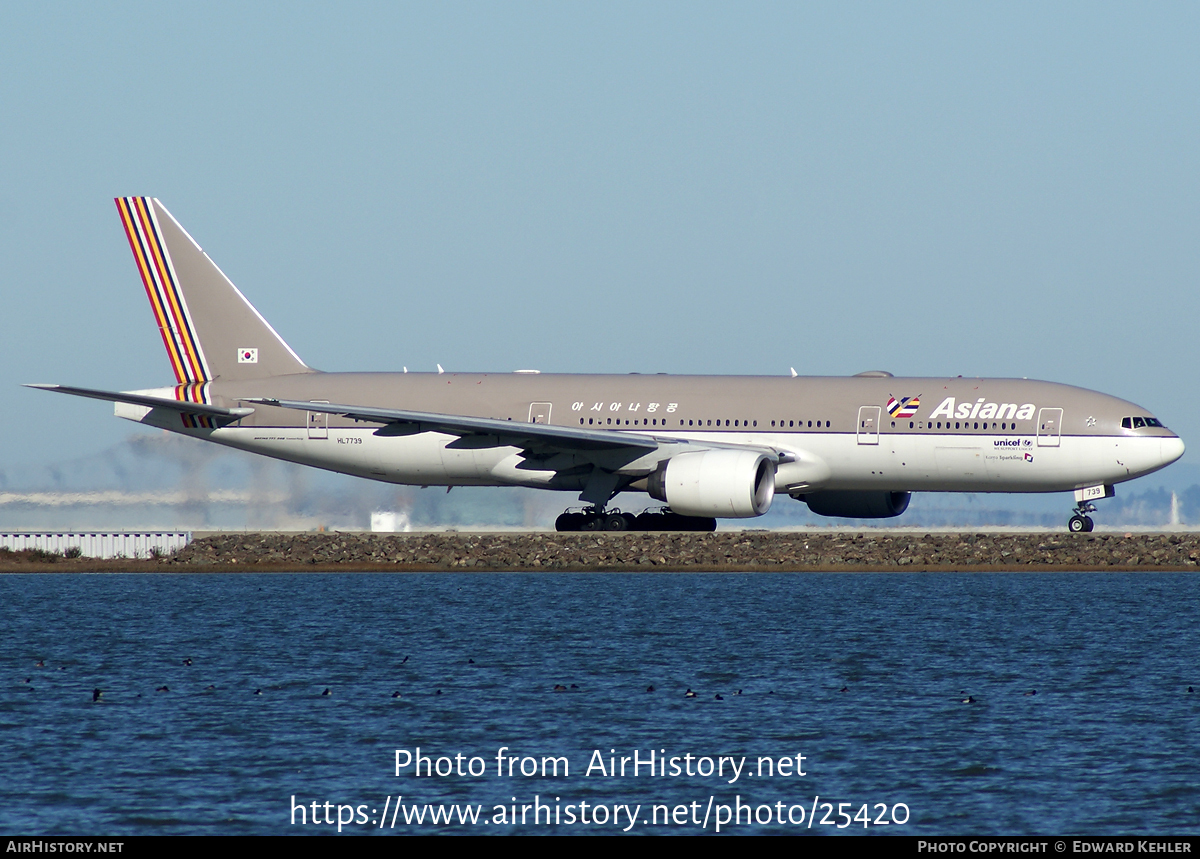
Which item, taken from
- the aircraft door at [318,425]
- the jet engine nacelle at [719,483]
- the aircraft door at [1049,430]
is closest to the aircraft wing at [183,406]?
the aircraft door at [318,425]

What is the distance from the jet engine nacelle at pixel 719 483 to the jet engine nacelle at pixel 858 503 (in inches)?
191

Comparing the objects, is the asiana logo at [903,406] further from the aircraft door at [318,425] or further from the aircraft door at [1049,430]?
the aircraft door at [318,425]

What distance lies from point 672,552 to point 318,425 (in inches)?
442

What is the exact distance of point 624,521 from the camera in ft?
142

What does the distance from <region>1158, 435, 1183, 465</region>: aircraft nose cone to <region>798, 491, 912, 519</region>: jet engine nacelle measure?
707 centimetres

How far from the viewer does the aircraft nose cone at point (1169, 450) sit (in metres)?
40.4

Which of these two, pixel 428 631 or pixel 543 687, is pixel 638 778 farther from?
pixel 428 631

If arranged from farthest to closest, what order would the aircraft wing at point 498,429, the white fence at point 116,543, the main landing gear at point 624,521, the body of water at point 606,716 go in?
1. the white fence at point 116,543
2. the main landing gear at point 624,521
3. the aircraft wing at point 498,429
4. the body of water at point 606,716

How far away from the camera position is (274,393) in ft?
152

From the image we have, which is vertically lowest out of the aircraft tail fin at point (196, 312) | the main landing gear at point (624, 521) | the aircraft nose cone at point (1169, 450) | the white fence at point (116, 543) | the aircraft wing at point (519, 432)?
the white fence at point (116, 543)

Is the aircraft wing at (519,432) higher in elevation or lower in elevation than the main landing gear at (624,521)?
higher

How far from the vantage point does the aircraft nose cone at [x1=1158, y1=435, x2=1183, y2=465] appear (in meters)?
40.4

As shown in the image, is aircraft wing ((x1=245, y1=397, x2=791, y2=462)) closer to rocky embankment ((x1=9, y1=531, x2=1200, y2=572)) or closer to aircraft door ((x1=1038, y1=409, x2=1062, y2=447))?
rocky embankment ((x1=9, y1=531, x2=1200, y2=572))

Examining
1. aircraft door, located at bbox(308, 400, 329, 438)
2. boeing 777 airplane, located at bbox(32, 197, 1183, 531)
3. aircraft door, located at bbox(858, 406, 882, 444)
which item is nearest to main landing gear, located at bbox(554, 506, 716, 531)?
boeing 777 airplane, located at bbox(32, 197, 1183, 531)
